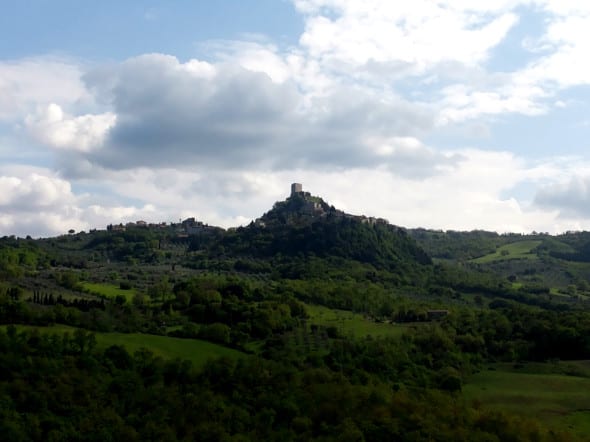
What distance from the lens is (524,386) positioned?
85625mm

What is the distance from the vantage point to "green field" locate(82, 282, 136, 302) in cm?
13735

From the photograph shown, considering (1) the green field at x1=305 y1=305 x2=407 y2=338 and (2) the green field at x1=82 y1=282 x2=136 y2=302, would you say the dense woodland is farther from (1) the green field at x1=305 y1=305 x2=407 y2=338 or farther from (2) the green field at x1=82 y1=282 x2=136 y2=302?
(2) the green field at x1=82 y1=282 x2=136 y2=302

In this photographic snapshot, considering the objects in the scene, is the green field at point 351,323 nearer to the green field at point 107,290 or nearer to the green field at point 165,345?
the green field at point 165,345

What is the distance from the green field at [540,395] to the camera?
71.7 meters

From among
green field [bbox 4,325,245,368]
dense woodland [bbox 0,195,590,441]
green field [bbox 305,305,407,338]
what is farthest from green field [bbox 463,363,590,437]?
green field [bbox 4,325,245,368]

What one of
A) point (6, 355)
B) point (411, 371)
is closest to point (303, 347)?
point (411, 371)

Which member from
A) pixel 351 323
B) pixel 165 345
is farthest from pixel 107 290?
pixel 351 323

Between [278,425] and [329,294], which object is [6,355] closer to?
[278,425]

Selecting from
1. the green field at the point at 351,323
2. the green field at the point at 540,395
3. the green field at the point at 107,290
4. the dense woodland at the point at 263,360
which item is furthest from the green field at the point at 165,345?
the green field at the point at 107,290

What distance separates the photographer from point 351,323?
123188 millimetres

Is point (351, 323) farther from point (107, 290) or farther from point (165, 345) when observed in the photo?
point (107, 290)

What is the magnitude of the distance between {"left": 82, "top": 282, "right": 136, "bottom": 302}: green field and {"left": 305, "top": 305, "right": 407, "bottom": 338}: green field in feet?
132

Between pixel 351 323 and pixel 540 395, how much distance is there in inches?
1871

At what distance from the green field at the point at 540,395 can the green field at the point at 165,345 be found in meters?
35.4
